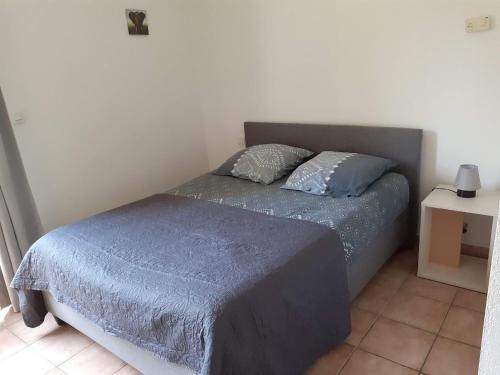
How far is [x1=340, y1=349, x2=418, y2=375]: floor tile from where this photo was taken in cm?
176

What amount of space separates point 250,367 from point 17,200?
178cm

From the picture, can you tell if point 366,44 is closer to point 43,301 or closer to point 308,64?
point 308,64

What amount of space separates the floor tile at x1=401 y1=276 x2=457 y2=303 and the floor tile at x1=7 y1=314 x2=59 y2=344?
2.13 meters

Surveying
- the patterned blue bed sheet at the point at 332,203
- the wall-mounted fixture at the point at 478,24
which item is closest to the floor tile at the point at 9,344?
the patterned blue bed sheet at the point at 332,203

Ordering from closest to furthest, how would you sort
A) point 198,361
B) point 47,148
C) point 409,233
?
point 198,361
point 47,148
point 409,233

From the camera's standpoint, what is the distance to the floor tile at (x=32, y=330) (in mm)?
2229

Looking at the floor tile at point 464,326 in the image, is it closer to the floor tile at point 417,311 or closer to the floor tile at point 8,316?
the floor tile at point 417,311

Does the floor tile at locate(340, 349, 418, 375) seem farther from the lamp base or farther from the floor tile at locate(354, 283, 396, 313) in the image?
the lamp base

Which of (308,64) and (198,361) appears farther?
(308,64)

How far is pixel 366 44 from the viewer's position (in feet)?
8.57

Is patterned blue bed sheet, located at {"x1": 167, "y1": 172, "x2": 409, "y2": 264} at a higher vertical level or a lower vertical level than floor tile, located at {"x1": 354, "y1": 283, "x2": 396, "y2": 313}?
higher

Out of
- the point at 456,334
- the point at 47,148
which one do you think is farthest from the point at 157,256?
the point at 456,334

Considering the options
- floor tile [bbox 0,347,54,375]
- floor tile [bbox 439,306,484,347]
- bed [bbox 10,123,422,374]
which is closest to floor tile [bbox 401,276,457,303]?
floor tile [bbox 439,306,484,347]

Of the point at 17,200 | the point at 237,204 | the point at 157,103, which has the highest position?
the point at 157,103
